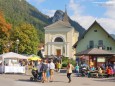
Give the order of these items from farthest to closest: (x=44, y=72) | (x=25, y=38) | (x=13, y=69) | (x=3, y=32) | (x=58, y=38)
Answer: (x=58, y=38), (x=25, y=38), (x=3, y=32), (x=13, y=69), (x=44, y=72)

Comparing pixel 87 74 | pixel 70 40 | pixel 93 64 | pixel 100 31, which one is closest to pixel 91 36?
pixel 100 31

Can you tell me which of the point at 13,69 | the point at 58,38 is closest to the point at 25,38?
the point at 58,38

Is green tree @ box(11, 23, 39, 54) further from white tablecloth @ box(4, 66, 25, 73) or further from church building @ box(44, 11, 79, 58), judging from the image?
white tablecloth @ box(4, 66, 25, 73)

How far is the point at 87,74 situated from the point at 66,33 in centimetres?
7736

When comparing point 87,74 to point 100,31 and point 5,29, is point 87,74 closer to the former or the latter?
point 100,31

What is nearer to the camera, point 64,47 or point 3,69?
point 3,69

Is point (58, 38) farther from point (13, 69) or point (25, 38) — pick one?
point (13, 69)

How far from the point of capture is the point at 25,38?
105000mm

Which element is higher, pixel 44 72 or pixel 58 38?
pixel 58 38

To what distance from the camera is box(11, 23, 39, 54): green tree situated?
4114 inches

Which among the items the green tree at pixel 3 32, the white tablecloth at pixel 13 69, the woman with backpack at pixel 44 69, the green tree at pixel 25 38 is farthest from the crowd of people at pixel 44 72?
the green tree at pixel 25 38

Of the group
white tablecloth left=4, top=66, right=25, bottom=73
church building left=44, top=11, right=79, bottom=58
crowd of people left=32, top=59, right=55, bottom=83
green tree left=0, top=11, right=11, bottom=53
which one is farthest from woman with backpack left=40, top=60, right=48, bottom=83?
church building left=44, top=11, right=79, bottom=58

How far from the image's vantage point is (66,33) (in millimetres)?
118750

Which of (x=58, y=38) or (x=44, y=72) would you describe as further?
(x=58, y=38)
